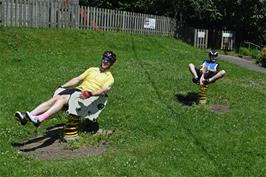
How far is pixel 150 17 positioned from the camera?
33.1 metres

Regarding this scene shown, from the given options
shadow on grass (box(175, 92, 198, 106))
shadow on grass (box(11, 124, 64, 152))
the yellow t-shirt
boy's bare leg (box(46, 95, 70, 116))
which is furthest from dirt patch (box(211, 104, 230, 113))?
boy's bare leg (box(46, 95, 70, 116))

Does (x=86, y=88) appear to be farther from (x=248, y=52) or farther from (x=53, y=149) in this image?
(x=248, y=52)

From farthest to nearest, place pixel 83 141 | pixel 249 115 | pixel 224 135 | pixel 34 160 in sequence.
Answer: pixel 249 115 → pixel 224 135 → pixel 83 141 → pixel 34 160

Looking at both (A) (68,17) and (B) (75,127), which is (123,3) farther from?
(B) (75,127)

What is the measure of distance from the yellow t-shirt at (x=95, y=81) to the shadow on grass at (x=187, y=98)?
424 cm

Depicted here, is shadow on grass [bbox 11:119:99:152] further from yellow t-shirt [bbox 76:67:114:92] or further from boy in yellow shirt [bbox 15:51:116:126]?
yellow t-shirt [bbox 76:67:114:92]

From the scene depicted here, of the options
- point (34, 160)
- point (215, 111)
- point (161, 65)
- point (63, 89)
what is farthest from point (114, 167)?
point (161, 65)

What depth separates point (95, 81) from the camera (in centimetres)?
1009

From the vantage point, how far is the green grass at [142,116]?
342 inches

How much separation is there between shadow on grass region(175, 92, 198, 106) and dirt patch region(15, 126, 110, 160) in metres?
4.65

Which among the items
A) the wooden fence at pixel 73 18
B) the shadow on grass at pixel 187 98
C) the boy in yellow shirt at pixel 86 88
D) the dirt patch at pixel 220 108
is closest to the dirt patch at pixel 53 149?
the boy in yellow shirt at pixel 86 88

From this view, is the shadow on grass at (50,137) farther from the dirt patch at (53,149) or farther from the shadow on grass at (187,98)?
the shadow on grass at (187,98)

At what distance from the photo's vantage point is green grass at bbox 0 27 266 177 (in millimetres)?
8695

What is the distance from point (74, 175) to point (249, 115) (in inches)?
245
